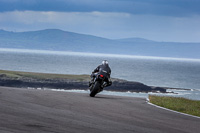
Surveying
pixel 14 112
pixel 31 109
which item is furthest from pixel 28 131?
pixel 31 109

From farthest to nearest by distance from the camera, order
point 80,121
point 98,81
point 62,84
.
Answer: point 62,84 → point 98,81 → point 80,121

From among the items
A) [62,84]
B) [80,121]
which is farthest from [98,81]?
[62,84]

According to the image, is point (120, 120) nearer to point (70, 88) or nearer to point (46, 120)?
point (46, 120)

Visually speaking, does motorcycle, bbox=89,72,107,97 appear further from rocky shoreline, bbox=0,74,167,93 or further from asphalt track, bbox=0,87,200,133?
rocky shoreline, bbox=0,74,167,93

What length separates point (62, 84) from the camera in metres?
102

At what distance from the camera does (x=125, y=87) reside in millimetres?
104438

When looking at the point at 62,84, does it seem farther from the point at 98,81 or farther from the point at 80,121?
the point at 80,121

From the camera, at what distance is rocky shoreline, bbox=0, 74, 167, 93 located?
318 feet

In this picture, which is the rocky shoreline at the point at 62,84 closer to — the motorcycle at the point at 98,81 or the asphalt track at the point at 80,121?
the motorcycle at the point at 98,81

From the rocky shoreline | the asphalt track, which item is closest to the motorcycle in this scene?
the asphalt track

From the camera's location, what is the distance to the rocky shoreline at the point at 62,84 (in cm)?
9700

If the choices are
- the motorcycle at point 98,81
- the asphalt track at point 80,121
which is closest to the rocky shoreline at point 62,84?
the motorcycle at point 98,81

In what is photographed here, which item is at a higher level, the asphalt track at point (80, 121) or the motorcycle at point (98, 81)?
the motorcycle at point (98, 81)

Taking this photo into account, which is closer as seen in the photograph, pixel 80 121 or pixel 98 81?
pixel 80 121
